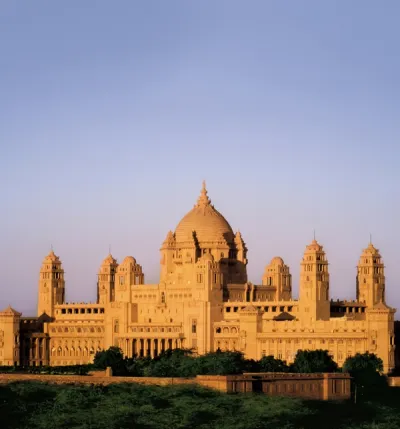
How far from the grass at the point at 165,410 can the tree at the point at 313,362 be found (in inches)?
608

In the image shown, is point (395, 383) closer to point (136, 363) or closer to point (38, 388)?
point (136, 363)

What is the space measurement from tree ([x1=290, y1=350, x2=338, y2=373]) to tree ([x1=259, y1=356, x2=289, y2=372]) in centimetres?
105

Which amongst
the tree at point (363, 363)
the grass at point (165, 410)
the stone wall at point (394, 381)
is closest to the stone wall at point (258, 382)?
the grass at point (165, 410)

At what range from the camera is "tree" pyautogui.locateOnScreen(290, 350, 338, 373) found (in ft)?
611

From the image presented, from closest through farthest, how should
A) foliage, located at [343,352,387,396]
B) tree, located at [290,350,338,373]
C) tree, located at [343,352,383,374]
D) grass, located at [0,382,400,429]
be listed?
grass, located at [0,382,400,429] < foliage, located at [343,352,387,396] < tree, located at [290,350,338,373] < tree, located at [343,352,383,374]

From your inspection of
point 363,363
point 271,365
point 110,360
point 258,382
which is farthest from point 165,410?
point 363,363

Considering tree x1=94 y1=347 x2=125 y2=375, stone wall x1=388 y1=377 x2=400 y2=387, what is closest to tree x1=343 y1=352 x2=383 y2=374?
stone wall x1=388 y1=377 x2=400 y2=387

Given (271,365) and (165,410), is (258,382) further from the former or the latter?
(271,365)

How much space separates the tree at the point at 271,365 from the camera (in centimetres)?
18675

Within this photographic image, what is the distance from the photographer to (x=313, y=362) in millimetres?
188500

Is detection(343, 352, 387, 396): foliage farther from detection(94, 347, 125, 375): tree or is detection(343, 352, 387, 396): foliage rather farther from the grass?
detection(94, 347, 125, 375): tree

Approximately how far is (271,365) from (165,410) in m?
31.0

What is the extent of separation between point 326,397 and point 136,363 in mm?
27450

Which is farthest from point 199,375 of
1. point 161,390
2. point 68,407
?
point 68,407
